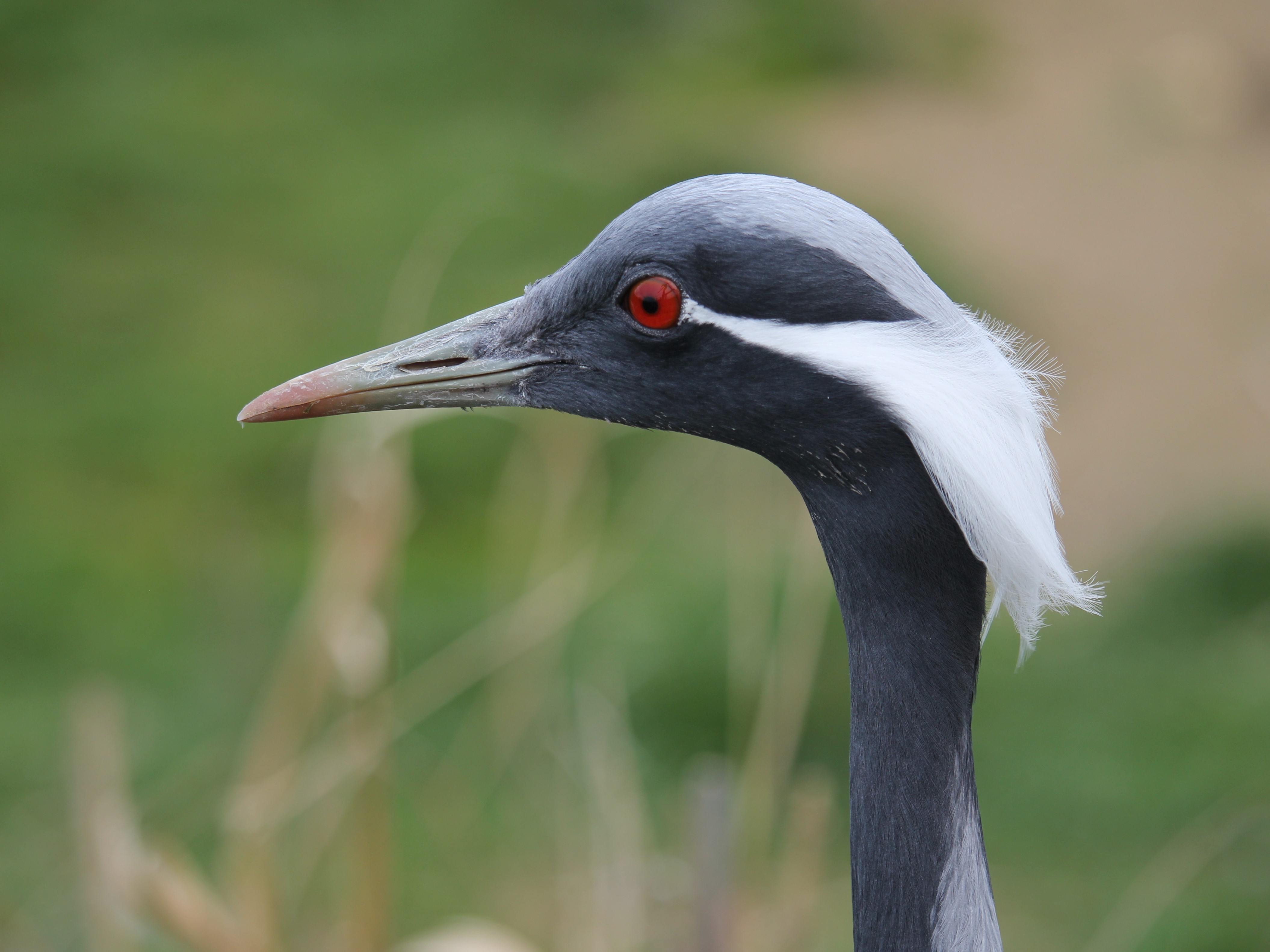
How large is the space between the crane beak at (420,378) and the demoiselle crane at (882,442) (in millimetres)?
78

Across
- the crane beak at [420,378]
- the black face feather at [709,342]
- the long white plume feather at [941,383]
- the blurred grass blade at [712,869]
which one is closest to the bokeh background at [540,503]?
the blurred grass blade at [712,869]

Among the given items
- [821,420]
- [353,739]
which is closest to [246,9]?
[353,739]

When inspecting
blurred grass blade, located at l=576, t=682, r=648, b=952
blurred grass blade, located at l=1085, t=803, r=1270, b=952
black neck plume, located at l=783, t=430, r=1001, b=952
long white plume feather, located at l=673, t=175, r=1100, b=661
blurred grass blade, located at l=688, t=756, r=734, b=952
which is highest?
long white plume feather, located at l=673, t=175, r=1100, b=661

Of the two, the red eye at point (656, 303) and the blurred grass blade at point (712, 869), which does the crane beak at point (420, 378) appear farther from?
the blurred grass blade at point (712, 869)

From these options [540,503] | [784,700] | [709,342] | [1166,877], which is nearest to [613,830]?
[784,700]

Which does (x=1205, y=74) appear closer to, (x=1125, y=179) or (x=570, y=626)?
(x=1125, y=179)

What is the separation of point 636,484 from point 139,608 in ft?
7.27

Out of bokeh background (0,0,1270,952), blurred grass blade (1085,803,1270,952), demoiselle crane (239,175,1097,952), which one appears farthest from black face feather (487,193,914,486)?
blurred grass blade (1085,803,1270,952)

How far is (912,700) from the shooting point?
7.15 feet

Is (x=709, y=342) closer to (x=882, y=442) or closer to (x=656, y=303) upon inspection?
(x=656, y=303)

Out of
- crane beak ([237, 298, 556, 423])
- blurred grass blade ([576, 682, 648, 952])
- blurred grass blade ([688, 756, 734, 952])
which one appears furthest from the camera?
blurred grass blade ([576, 682, 648, 952])

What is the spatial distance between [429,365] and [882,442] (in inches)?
32.0

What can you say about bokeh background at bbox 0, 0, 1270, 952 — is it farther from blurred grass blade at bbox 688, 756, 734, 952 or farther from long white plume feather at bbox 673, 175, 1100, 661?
long white plume feather at bbox 673, 175, 1100, 661

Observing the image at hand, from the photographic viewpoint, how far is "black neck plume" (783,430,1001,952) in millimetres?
2164
